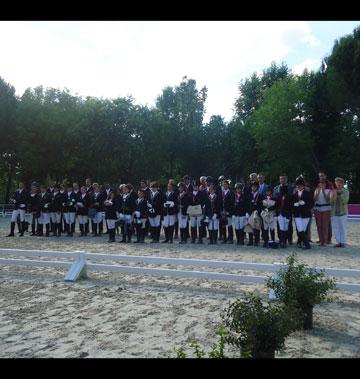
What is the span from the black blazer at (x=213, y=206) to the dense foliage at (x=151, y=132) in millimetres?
24447

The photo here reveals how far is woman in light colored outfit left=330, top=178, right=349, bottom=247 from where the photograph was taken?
43.2ft

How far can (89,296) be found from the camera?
725cm

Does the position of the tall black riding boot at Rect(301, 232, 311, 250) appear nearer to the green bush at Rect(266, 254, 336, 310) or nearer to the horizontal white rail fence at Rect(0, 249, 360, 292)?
the horizontal white rail fence at Rect(0, 249, 360, 292)

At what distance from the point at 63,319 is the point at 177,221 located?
392 inches

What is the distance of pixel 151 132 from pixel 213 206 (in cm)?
2780

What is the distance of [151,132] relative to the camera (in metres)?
41.3

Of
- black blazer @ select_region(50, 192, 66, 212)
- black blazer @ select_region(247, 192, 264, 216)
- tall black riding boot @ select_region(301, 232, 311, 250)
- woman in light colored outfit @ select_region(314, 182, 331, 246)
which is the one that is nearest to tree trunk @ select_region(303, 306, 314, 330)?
tall black riding boot @ select_region(301, 232, 311, 250)

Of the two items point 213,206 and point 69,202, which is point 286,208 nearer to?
point 213,206

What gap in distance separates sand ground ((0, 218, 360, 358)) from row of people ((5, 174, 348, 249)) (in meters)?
3.18

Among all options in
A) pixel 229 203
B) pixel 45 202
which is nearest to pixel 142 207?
pixel 229 203

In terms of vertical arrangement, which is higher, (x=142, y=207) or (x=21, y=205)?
(x=21, y=205)

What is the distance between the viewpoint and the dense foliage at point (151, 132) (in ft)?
120
